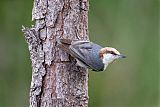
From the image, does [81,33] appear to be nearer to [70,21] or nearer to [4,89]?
[70,21]

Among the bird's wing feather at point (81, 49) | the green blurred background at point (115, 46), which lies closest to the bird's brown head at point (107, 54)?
the bird's wing feather at point (81, 49)

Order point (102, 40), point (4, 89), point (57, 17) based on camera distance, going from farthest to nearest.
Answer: point (4, 89) → point (102, 40) → point (57, 17)

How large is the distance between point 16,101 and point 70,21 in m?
2.99

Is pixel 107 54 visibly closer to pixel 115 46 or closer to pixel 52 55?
pixel 52 55

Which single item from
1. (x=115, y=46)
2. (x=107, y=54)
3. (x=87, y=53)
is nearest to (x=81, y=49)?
(x=87, y=53)

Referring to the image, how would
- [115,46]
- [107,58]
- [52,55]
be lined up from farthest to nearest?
[115,46]
[107,58]
[52,55]

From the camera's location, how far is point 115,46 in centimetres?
654

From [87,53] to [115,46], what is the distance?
103 inches

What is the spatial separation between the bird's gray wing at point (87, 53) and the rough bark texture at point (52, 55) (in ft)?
0.23

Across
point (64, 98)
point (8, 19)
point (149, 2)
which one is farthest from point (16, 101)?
point (64, 98)

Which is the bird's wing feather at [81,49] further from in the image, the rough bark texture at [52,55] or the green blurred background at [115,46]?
the green blurred background at [115,46]

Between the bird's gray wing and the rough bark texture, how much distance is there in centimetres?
7

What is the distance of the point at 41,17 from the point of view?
154 inches

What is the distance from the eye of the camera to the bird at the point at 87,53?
3.87 metres
